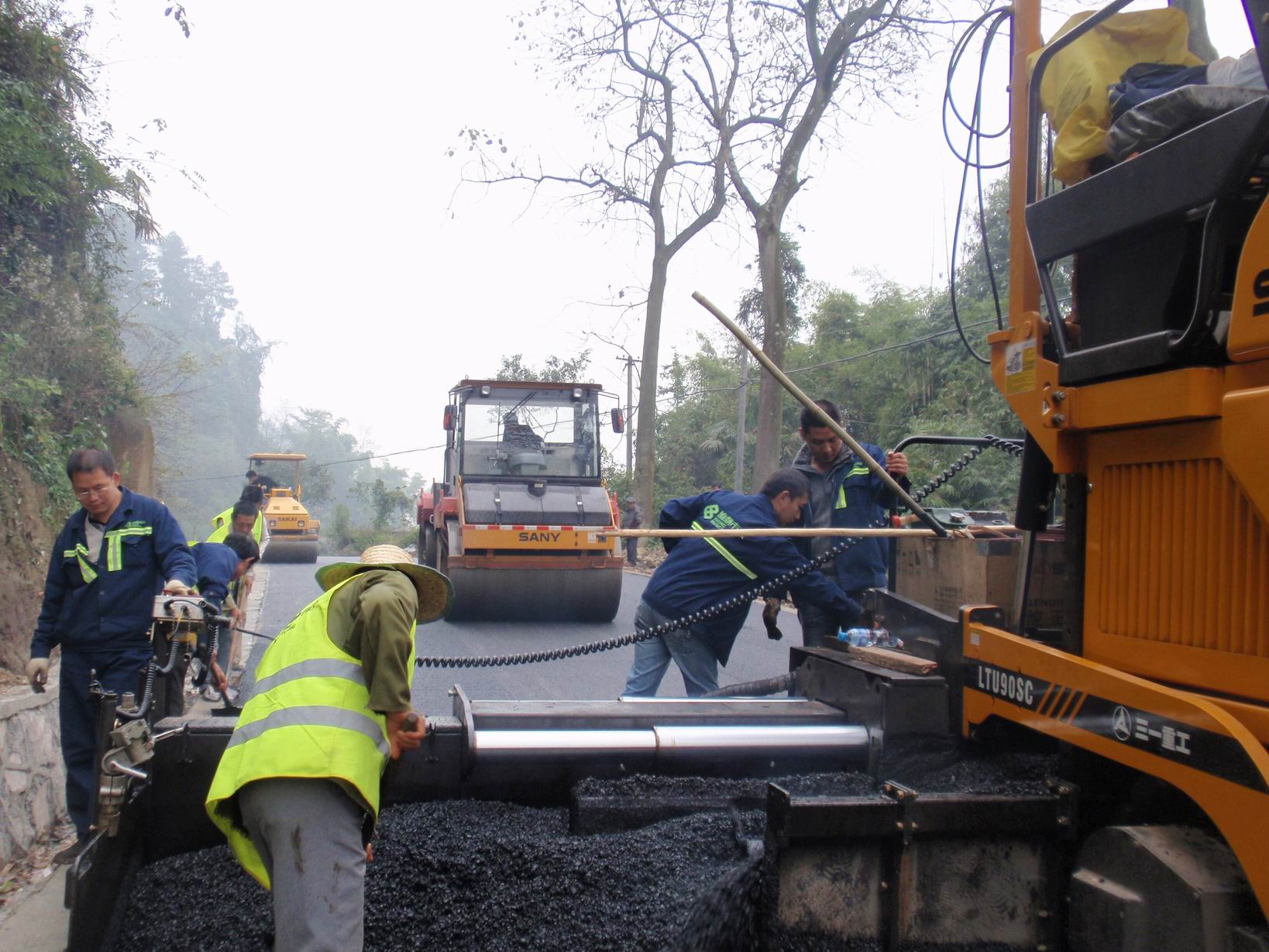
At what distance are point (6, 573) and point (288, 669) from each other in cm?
592

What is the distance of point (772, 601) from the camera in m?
5.16

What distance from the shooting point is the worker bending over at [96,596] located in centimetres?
442

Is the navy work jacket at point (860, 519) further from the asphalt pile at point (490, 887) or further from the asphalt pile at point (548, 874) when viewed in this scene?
the asphalt pile at point (490, 887)

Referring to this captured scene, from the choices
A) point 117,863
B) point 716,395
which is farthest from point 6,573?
point 716,395

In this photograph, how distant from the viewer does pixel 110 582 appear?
4539mm

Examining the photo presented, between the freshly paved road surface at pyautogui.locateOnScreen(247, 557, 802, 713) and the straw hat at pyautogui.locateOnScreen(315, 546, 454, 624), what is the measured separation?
364cm

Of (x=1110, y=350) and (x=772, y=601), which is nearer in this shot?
(x=1110, y=350)

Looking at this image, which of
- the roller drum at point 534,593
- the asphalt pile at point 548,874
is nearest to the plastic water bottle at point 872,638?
the asphalt pile at point 548,874

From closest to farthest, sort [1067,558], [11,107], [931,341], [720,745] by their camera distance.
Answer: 1. [1067,558]
2. [720,745]
3. [11,107]
4. [931,341]

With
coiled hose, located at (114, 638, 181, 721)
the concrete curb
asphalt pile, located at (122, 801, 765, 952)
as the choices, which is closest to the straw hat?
asphalt pile, located at (122, 801, 765, 952)

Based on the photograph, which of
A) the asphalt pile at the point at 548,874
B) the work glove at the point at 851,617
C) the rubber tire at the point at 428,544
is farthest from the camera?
the rubber tire at the point at 428,544

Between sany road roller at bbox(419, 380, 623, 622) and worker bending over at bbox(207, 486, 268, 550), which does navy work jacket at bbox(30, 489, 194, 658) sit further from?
sany road roller at bbox(419, 380, 623, 622)

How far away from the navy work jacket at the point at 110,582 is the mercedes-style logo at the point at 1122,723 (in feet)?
12.1

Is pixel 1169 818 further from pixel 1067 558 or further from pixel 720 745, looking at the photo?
pixel 720 745
